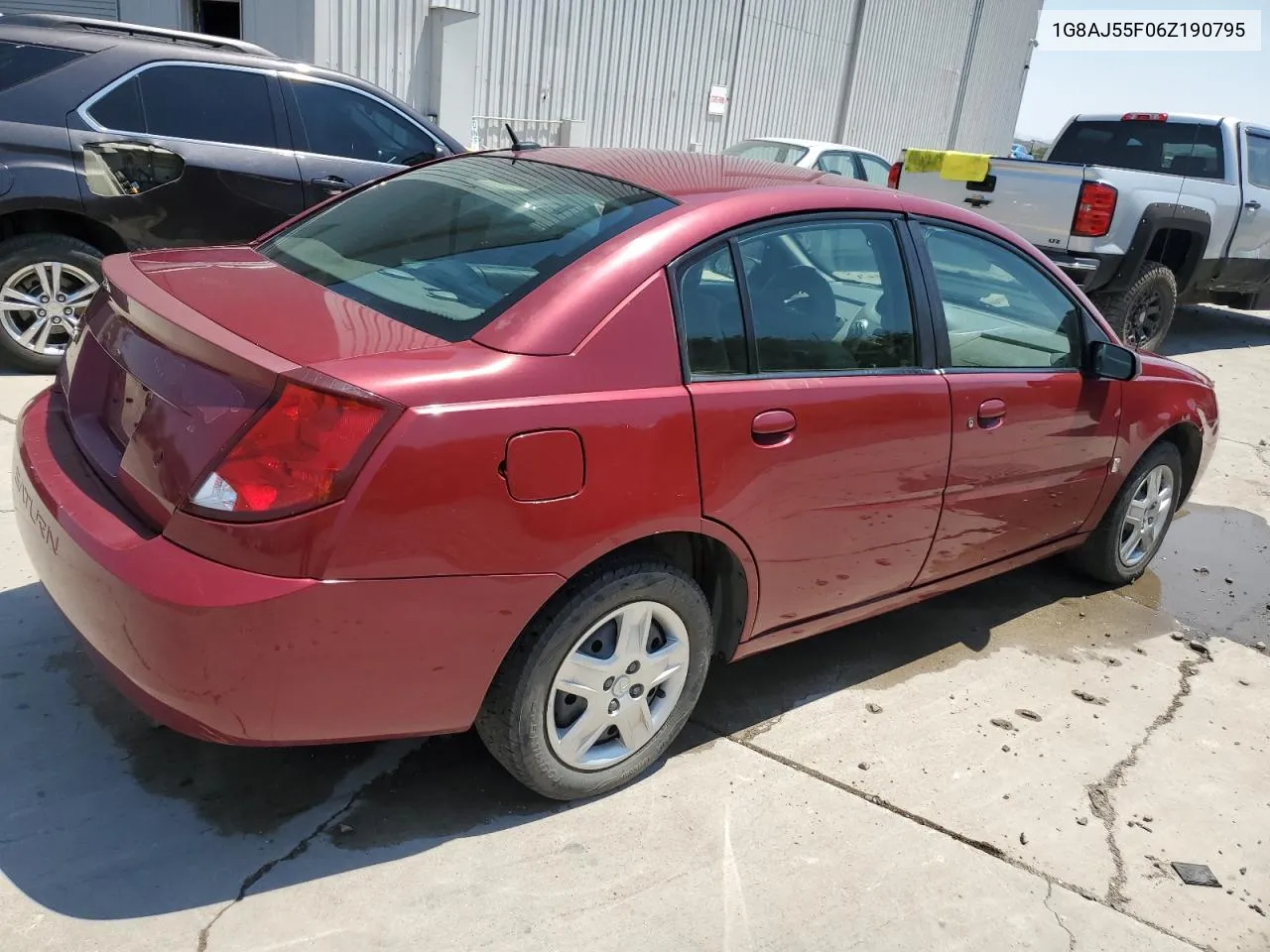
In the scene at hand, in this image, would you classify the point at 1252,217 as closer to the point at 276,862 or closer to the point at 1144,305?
the point at 1144,305

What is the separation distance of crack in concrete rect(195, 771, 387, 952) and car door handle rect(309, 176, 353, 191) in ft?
13.4

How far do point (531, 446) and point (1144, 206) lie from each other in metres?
7.75

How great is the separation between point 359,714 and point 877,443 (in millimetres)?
1646

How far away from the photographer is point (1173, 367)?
4.50 m

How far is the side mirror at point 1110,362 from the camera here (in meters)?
3.88

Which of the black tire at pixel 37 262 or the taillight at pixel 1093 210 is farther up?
the taillight at pixel 1093 210

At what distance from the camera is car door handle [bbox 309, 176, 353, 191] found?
5.98 meters

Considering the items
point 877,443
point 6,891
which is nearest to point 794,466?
point 877,443

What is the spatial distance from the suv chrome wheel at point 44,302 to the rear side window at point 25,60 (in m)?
0.89

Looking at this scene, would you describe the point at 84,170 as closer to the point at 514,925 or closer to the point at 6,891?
the point at 6,891

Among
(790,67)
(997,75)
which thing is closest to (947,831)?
(790,67)

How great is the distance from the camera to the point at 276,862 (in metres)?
2.52

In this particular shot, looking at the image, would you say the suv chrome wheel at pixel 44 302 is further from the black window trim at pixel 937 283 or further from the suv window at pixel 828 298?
the black window trim at pixel 937 283

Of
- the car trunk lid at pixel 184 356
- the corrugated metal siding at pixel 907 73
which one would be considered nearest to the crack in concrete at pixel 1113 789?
the car trunk lid at pixel 184 356
